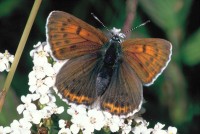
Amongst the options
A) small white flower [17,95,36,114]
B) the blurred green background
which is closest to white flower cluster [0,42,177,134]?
small white flower [17,95,36,114]

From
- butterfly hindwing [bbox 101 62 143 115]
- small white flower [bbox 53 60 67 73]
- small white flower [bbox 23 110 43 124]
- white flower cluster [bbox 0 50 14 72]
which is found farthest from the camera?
white flower cluster [bbox 0 50 14 72]

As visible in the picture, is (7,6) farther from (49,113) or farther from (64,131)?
(64,131)

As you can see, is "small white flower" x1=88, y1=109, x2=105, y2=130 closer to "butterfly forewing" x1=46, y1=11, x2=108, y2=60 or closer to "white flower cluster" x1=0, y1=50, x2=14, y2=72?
"butterfly forewing" x1=46, y1=11, x2=108, y2=60

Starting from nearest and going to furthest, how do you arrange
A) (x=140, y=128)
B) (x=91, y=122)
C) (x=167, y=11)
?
1. (x=91, y=122)
2. (x=140, y=128)
3. (x=167, y=11)

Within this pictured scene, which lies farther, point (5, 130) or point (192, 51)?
point (192, 51)

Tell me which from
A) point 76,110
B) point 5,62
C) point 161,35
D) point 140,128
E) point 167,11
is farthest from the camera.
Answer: point 161,35

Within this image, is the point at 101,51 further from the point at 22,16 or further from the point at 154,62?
the point at 22,16

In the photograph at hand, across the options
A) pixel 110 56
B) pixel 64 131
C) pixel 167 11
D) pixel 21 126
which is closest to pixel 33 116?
pixel 21 126
